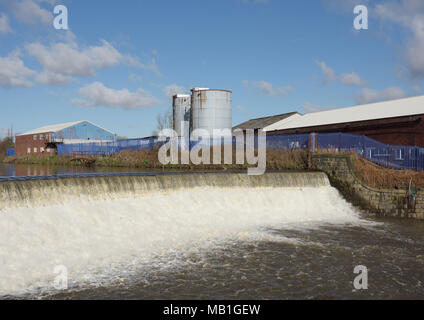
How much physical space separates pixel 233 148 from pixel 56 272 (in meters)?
16.9

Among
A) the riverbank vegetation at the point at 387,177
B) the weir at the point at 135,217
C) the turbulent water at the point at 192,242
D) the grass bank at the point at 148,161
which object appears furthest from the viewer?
the grass bank at the point at 148,161

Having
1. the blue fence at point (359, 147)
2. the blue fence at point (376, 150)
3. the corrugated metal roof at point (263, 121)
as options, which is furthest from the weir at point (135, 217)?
the corrugated metal roof at point (263, 121)

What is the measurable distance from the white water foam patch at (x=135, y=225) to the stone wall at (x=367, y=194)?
0.81 m

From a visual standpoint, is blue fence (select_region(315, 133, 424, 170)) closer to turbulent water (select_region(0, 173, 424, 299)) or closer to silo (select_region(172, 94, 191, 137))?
turbulent water (select_region(0, 173, 424, 299))

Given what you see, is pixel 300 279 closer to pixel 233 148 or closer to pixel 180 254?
pixel 180 254

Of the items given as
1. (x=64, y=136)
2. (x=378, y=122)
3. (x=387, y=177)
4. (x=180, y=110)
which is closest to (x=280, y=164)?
(x=387, y=177)

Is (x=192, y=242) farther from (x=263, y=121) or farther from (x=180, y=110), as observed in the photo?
(x=263, y=121)

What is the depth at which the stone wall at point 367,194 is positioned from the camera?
1468 centimetres

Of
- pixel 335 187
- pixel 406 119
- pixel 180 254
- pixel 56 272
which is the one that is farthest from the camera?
pixel 406 119

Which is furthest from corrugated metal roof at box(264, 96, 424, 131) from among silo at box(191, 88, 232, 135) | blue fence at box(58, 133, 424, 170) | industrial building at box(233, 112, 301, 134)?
silo at box(191, 88, 232, 135)

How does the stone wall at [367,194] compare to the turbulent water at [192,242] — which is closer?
the turbulent water at [192,242]

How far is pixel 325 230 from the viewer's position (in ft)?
38.5

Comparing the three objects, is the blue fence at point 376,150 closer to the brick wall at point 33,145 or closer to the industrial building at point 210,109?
the industrial building at point 210,109
